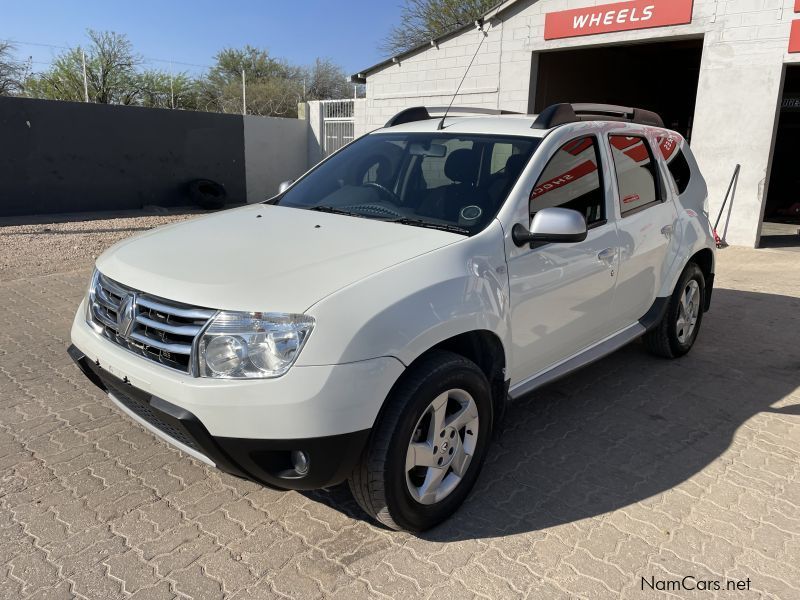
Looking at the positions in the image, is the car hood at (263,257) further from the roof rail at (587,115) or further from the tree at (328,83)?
the tree at (328,83)

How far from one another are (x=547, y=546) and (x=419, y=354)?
41.9 inches

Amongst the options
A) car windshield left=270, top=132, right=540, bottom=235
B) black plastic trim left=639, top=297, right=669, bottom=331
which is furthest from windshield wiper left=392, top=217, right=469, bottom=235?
black plastic trim left=639, top=297, right=669, bottom=331

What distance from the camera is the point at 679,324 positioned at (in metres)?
5.00

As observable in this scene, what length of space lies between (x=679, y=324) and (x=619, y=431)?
1.54m

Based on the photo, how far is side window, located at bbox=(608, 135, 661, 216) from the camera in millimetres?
4000

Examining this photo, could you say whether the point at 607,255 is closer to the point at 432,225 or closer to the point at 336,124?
the point at 432,225

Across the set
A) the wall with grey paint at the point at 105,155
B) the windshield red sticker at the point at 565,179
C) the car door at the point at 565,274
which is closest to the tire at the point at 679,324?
the car door at the point at 565,274

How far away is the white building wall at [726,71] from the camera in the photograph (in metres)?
9.82

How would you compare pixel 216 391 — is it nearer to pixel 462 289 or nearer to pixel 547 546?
pixel 462 289

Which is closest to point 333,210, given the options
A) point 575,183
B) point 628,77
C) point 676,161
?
point 575,183

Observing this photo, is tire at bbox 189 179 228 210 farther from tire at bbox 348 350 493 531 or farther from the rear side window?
tire at bbox 348 350 493 531

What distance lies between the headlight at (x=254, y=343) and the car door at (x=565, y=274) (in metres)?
1.18

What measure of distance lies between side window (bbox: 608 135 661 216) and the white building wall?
23.5 ft

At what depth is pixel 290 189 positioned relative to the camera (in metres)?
4.12
